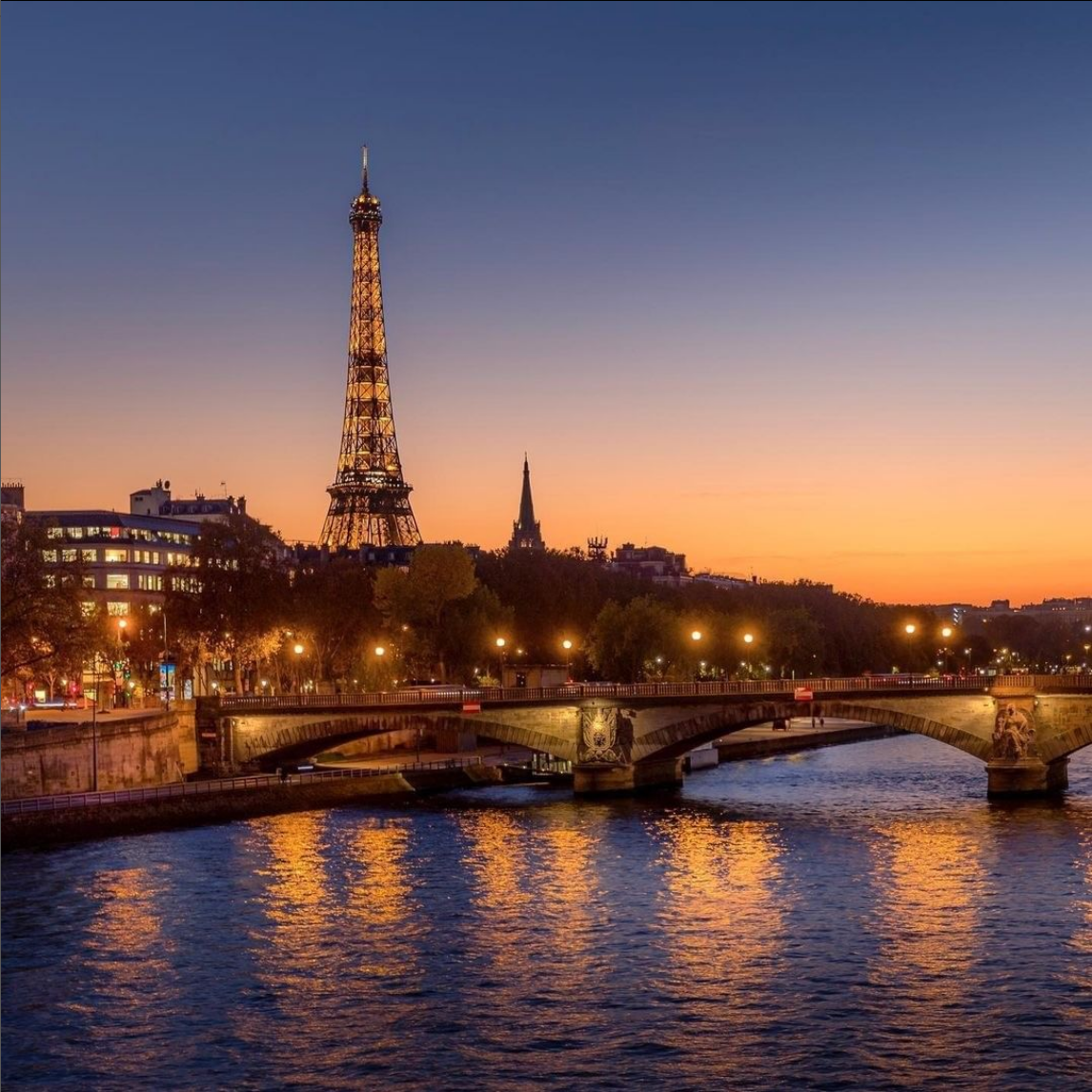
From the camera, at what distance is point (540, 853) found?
58.8 m

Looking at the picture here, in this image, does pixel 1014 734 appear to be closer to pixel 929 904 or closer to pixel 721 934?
pixel 929 904

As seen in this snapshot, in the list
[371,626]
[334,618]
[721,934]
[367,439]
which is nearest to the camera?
[721,934]

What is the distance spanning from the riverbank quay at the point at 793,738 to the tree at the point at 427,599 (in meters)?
21.3

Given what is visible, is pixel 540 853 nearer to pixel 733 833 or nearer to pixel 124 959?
pixel 733 833

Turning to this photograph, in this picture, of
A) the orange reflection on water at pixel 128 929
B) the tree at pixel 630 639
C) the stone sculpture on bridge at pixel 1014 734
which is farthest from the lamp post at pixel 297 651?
the orange reflection on water at pixel 128 929

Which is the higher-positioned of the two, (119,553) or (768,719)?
(119,553)

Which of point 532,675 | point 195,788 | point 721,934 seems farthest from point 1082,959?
point 532,675

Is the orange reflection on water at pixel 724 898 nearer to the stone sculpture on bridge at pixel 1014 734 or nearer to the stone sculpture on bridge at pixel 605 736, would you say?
the stone sculpture on bridge at pixel 605 736

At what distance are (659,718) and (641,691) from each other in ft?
5.57

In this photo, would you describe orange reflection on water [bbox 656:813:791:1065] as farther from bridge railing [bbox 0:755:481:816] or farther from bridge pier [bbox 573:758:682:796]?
bridge railing [bbox 0:755:481:816]

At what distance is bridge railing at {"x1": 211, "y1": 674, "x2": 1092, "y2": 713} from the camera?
7669 cm

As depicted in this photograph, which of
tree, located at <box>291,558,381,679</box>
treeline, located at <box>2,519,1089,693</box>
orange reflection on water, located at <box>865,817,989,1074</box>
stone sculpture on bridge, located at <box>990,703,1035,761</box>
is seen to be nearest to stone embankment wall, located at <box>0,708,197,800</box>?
treeline, located at <box>2,519,1089,693</box>

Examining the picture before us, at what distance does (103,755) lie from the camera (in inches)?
2795

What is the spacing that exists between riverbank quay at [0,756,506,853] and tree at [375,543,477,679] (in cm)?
3041
